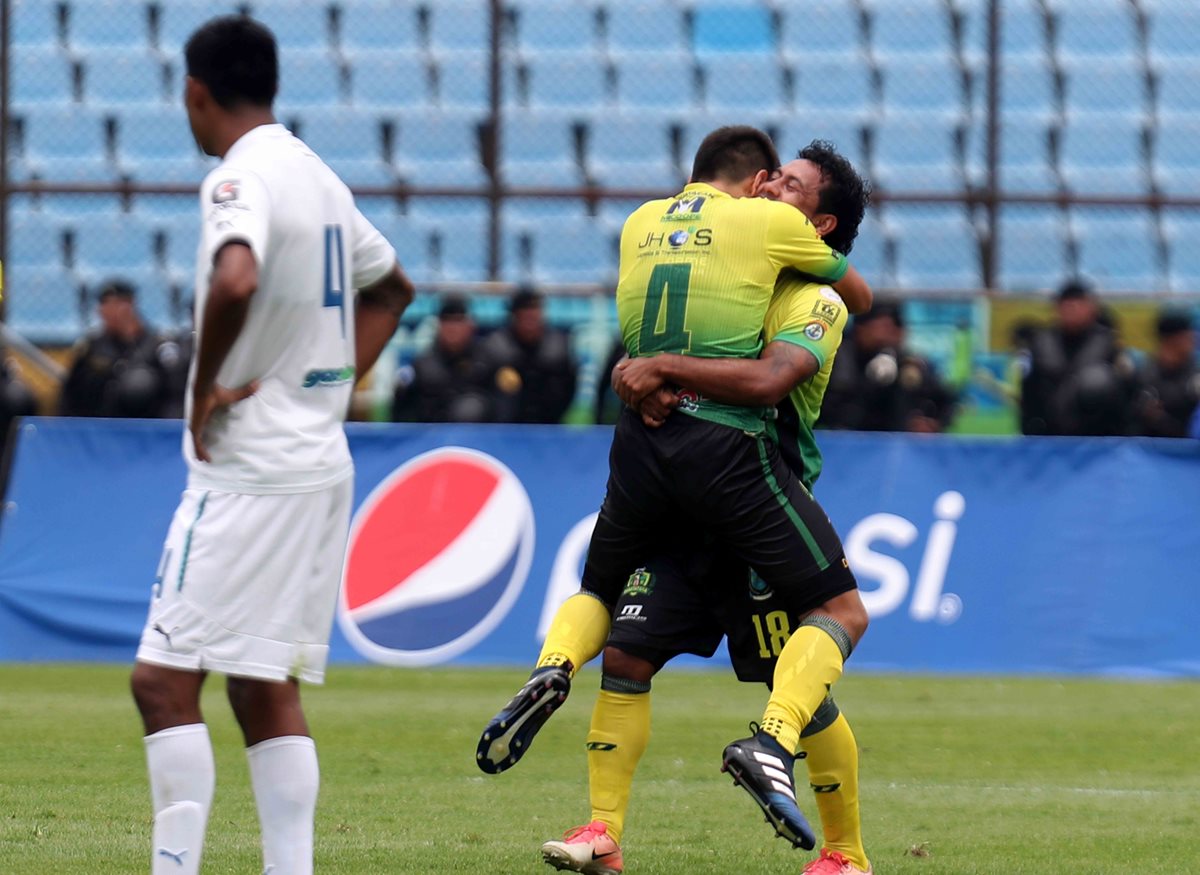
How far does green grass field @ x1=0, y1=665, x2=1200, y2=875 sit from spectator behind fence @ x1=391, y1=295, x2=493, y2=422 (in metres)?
2.40

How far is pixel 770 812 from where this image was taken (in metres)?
4.70

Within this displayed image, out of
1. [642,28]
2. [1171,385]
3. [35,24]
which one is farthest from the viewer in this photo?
[642,28]

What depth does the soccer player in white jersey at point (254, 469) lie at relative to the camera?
4.09m

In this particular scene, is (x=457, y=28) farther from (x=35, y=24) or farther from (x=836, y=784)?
(x=836, y=784)

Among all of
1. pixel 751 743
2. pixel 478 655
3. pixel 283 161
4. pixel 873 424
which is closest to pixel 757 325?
pixel 751 743

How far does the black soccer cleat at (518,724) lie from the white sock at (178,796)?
92 centimetres

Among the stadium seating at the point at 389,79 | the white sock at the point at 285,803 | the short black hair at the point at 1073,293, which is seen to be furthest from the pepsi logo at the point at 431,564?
the stadium seating at the point at 389,79

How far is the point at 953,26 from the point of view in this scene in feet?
63.7

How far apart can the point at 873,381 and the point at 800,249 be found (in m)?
7.88

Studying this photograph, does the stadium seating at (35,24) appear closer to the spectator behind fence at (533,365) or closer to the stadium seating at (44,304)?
the stadium seating at (44,304)

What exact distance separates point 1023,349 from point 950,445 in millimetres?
2854

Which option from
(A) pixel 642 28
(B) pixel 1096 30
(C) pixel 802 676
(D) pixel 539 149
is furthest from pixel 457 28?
(C) pixel 802 676

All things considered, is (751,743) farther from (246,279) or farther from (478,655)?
(478,655)

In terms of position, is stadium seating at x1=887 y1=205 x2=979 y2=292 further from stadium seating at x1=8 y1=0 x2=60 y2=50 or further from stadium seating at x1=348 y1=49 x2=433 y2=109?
stadium seating at x1=8 y1=0 x2=60 y2=50
